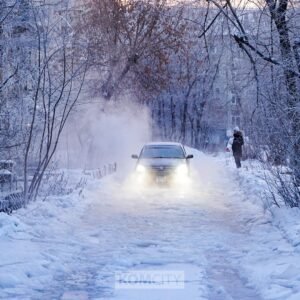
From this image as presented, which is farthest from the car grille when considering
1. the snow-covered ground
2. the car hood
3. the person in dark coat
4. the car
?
the person in dark coat

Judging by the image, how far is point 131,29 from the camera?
28812 mm

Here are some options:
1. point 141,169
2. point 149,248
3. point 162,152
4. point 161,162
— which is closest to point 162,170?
point 161,162

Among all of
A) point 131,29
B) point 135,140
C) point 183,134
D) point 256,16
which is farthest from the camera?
point 183,134

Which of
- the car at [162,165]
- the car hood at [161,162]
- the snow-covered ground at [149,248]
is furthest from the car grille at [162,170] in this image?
the snow-covered ground at [149,248]

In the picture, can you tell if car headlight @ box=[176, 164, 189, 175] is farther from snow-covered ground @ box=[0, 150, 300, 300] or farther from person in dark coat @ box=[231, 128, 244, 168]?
person in dark coat @ box=[231, 128, 244, 168]

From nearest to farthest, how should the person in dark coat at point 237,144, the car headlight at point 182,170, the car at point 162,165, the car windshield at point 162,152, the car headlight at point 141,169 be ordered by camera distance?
the car at point 162,165 → the car headlight at point 141,169 → the car headlight at point 182,170 → the car windshield at point 162,152 → the person in dark coat at point 237,144

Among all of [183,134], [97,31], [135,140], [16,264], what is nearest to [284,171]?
[16,264]

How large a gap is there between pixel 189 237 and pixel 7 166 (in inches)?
302

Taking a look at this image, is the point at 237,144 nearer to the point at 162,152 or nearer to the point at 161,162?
the point at 162,152

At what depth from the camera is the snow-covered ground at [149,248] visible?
22.4 ft

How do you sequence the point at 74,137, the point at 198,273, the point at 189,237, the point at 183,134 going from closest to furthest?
the point at 198,273, the point at 189,237, the point at 74,137, the point at 183,134

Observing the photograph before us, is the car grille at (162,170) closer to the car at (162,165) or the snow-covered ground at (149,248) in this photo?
the car at (162,165)

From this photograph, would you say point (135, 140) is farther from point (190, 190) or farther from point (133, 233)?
point (133, 233)

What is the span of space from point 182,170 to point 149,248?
10654mm
